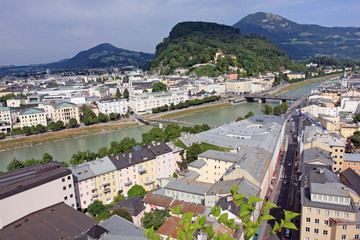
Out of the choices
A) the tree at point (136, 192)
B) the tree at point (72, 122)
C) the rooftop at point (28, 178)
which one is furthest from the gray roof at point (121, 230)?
the tree at point (72, 122)

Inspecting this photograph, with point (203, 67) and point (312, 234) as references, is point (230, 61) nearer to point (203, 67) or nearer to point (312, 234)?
point (203, 67)

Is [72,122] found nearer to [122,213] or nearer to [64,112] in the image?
[64,112]

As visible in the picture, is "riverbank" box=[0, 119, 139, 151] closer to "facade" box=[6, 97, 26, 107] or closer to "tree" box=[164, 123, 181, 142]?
"tree" box=[164, 123, 181, 142]

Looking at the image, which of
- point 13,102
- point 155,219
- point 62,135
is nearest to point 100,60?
point 13,102

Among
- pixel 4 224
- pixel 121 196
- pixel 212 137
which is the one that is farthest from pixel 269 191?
pixel 4 224

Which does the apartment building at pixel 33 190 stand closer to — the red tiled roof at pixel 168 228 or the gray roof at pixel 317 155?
the red tiled roof at pixel 168 228

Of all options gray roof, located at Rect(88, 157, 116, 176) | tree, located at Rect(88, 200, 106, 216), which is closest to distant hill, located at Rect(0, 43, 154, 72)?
gray roof, located at Rect(88, 157, 116, 176)
